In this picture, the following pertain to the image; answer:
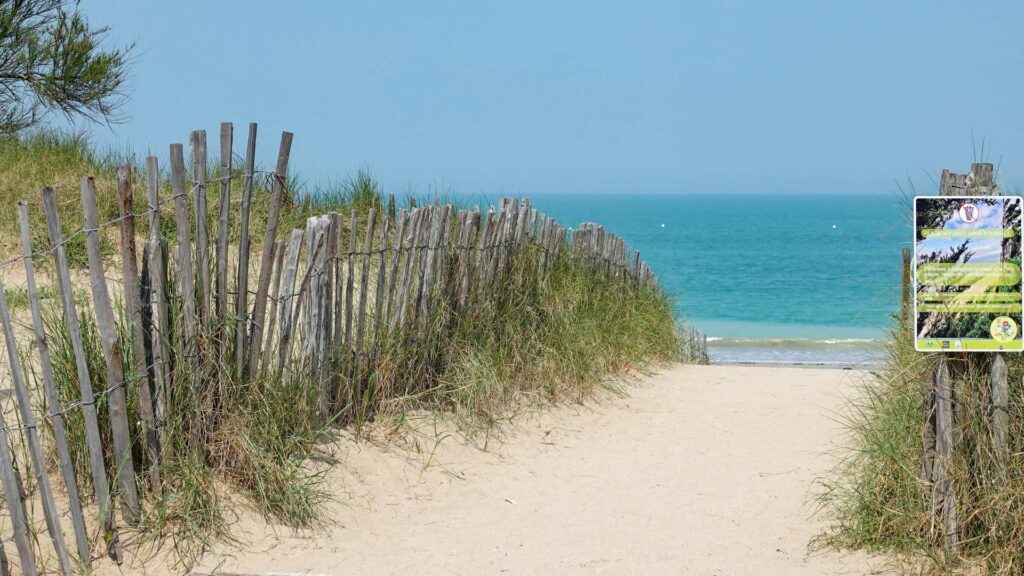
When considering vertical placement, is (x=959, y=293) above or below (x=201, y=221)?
below

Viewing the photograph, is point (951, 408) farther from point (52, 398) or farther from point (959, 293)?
point (52, 398)

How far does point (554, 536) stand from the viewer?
4965 millimetres

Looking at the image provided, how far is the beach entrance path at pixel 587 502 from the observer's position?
14.9 ft

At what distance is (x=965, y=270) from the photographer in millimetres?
4016

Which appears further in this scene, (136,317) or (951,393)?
(136,317)

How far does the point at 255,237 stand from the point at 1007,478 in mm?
7165

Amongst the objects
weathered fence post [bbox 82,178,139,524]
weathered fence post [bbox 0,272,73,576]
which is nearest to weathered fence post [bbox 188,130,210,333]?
weathered fence post [bbox 82,178,139,524]

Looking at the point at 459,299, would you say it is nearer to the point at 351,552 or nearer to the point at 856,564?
the point at 351,552

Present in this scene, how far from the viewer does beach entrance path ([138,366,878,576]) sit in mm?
4535

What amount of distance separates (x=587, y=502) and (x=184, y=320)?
97.0 inches

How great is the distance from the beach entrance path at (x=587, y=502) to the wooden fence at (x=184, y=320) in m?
0.57

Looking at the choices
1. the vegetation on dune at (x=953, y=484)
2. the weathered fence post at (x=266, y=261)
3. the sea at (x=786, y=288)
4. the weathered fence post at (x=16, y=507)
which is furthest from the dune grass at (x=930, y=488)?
the weathered fence post at (x=16, y=507)

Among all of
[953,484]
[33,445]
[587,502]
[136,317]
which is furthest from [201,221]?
[953,484]

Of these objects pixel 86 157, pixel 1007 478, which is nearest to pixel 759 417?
pixel 1007 478
